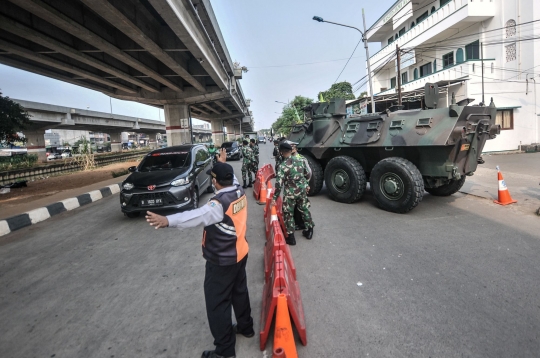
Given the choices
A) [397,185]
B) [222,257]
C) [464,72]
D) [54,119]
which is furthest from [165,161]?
[54,119]

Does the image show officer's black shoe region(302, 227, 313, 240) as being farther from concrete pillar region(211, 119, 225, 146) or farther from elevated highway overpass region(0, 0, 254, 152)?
concrete pillar region(211, 119, 225, 146)

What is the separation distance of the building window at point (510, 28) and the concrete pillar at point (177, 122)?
20.9 metres

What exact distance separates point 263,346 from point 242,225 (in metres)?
0.98

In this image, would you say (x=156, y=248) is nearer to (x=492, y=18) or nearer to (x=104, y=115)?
(x=492, y=18)

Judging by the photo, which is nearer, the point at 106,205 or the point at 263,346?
the point at 263,346

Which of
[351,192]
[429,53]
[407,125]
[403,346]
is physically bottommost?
[403,346]

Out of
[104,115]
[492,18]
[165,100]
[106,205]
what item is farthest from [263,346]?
[104,115]

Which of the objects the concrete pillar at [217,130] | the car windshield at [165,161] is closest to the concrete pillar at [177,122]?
the car windshield at [165,161]

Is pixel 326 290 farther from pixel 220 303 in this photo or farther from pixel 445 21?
pixel 445 21

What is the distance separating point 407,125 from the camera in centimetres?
634

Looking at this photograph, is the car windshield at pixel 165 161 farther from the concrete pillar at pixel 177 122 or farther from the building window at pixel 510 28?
the building window at pixel 510 28

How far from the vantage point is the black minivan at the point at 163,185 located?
637 centimetres

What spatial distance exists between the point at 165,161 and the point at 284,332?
6.25 m

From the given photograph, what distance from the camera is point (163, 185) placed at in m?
6.41
